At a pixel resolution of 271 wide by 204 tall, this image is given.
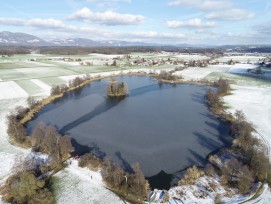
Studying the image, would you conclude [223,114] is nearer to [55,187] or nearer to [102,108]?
[102,108]

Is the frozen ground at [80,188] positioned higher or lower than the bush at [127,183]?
lower

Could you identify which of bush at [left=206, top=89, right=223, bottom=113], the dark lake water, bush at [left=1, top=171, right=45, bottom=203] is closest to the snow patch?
the dark lake water

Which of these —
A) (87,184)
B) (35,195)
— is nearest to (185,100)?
(87,184)

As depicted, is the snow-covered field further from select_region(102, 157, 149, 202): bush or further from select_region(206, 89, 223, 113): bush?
select_region(206, 89, 223, 113): bush


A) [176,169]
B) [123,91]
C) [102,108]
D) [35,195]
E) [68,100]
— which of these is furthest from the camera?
[123,91]

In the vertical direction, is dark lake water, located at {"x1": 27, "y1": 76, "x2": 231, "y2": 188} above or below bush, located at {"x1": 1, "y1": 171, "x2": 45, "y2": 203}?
below

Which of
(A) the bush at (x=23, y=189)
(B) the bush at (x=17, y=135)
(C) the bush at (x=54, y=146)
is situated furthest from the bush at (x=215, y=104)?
(A) the bush at (x=23, y=189)

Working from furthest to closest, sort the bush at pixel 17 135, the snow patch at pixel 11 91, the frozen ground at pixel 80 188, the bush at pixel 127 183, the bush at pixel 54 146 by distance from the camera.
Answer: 1. the snow patch at pixel 11 91
2. the bush at pixel 17 135
3. the bush at pixel 54 146
4. the bush at pixel 127 183
5. the frozen ground at pixel 80 188

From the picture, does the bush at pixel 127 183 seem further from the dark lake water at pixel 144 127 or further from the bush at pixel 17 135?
the bush at pixel 17 135

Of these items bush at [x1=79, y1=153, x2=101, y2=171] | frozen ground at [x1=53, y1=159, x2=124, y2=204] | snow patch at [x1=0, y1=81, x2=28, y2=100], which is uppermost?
snow patch at [x1=0, y1=81, x2=28, y2=100]
